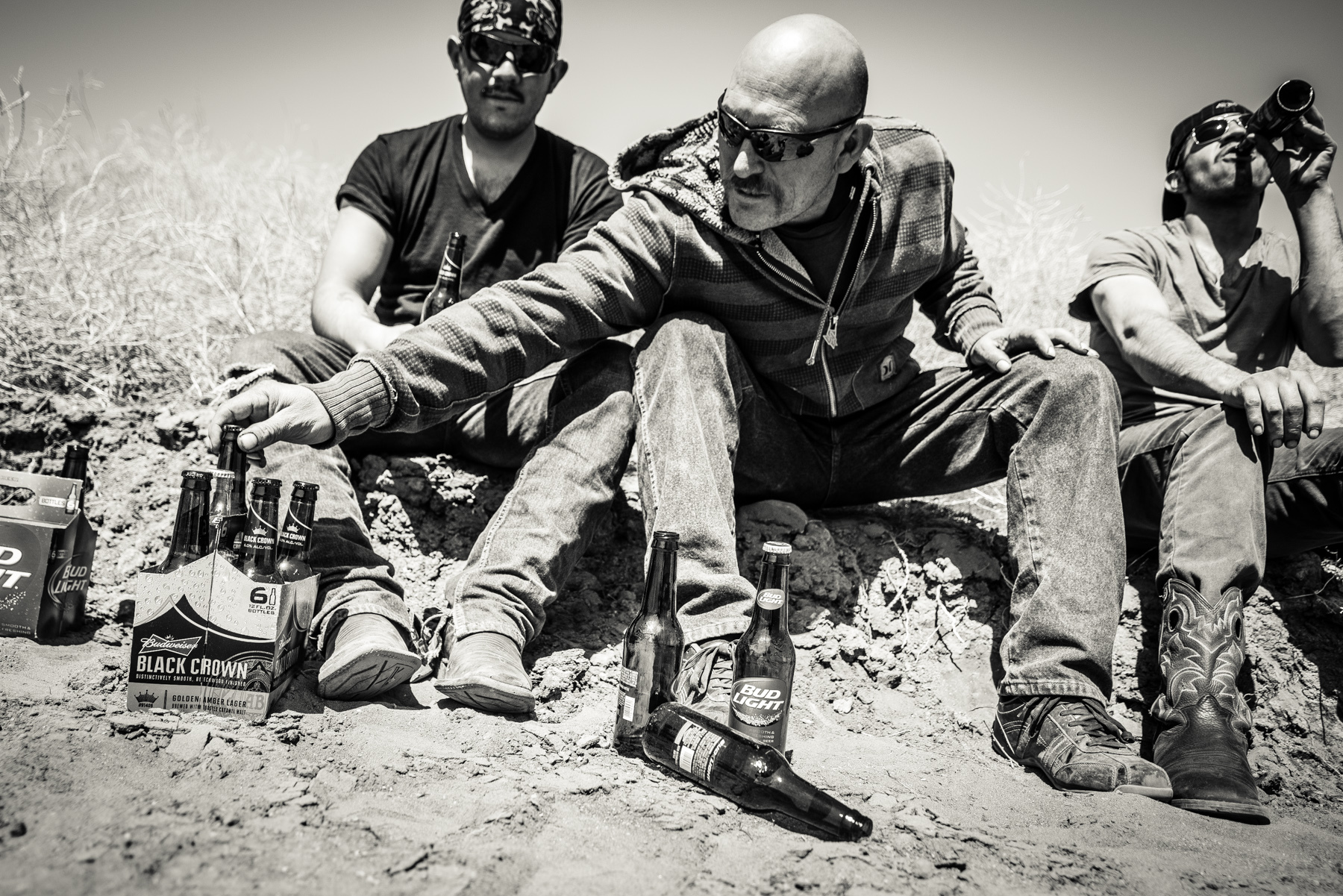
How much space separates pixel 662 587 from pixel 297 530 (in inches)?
39.6

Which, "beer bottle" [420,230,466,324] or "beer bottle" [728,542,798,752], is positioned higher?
"beer bottle" [420,230,466,324]

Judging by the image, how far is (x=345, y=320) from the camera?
328cm

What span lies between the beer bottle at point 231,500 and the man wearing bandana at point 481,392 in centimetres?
7

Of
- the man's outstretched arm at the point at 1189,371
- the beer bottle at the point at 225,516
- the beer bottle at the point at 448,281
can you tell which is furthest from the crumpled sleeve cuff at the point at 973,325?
the beer bottle at the point at 225,516

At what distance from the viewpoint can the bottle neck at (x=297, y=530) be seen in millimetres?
2404

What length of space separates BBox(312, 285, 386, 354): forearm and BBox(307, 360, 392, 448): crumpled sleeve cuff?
26.2 inches

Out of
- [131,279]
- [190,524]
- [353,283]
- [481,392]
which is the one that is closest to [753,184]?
[481,392]

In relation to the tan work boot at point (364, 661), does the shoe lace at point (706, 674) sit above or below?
above

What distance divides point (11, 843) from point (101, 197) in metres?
7.03

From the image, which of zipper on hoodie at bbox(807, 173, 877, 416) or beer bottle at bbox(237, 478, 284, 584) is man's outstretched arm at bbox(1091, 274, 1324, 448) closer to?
zipper on hoodie at bbox(807, 173, 877, 416)

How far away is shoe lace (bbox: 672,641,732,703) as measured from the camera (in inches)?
92.9

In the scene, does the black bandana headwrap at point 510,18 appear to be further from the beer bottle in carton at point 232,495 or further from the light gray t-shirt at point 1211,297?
the light gray t-shirt at point 1211,297

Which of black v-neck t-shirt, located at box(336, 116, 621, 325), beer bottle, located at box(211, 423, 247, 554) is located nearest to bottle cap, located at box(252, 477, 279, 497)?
beer bottle, located at box(211, 423, 247, 554)

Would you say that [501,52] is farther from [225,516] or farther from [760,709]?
[760,709]
